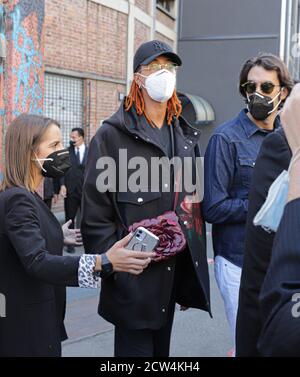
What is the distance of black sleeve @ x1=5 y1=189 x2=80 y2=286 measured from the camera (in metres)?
2.19

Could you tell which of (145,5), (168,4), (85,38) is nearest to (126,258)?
(85,38)

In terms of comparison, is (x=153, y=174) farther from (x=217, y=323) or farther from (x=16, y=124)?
(x=217, y=323)

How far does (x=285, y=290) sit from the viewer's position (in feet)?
3.31

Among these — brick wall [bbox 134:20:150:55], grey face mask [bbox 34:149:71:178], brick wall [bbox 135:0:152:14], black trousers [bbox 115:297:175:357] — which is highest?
brick wall [bbox 135:0:152:14]

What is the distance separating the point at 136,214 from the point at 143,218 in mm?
42

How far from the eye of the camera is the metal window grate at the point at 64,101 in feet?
36.2

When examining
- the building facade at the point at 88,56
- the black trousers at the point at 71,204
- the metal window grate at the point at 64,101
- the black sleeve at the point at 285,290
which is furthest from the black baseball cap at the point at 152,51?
the metal window grate at the point at 64,101

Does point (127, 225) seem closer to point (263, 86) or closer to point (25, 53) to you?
point (263, 86)

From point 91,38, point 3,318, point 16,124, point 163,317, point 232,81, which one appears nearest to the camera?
point 3,318

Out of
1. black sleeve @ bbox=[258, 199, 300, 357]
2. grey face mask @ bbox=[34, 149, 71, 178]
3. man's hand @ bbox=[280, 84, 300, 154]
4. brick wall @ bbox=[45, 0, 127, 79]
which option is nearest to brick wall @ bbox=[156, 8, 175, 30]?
brick wall @ bbox=[45, 0, 127, 79]

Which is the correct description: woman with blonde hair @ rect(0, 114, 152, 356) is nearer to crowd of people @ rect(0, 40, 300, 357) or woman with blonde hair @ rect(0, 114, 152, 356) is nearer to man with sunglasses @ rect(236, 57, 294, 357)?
crowd of people @ rect(0, 40, 300, 357)

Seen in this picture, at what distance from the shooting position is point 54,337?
240cm

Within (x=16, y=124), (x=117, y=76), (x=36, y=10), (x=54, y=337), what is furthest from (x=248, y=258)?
(x=117, y=76)

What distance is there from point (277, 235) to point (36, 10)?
5191mm
